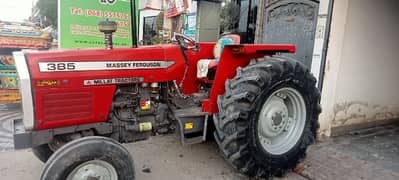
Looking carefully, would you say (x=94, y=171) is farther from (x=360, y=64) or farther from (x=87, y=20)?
(x=360, y=64)

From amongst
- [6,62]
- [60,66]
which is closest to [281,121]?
[60,66]

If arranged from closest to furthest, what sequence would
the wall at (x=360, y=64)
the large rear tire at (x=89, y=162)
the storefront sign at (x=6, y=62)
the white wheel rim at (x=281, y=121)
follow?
the large rear tire at (x=89, y=162) → the white wheel rim at (x=281, y=121) → the wall at (x=360, y=64) → the storefront sign at (x=6, y=62)

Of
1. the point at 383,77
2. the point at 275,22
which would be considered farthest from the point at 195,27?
the point at 383,77

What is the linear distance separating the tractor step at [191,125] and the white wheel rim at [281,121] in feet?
1.83

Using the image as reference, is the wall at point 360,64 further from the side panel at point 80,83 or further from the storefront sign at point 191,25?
the storefront sign at point 191,25

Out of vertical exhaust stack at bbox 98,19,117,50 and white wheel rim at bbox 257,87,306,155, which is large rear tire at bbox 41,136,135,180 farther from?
white wheel rim at bbox 257,87,306,155

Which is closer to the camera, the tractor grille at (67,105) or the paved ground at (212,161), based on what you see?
the tractor grille at (67,105)

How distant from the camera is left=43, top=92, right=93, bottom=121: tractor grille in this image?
7.60ft

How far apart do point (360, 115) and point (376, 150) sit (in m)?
0.86

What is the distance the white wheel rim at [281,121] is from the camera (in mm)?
2963

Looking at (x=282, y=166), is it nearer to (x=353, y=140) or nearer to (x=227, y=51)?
(x=227, y=51)

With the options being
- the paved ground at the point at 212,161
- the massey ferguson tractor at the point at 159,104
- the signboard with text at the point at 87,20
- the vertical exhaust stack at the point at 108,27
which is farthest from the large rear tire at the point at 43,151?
the signboard with text at the point at 87,20

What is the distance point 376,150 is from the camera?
3986mm

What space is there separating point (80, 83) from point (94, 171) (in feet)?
2.37
